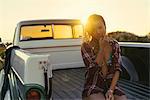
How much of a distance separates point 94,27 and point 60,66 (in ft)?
8.13

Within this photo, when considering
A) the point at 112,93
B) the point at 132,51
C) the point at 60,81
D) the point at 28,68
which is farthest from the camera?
the point at 132,51

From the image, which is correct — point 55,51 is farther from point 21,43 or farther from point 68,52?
point 21,43

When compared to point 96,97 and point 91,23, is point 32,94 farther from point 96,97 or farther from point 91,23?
point 91,23

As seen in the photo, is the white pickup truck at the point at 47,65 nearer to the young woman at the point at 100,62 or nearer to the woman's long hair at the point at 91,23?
the young woman at the point at 100,62

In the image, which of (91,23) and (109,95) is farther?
(91,23)

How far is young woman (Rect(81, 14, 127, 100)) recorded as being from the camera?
3.21m

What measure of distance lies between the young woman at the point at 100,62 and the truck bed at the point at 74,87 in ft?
1.48

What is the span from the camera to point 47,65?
2377 mm

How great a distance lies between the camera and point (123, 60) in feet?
17.5

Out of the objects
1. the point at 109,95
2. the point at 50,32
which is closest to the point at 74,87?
the point at 109,95

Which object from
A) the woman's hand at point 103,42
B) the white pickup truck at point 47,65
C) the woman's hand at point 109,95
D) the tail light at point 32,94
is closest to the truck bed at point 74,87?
the white pickup truck at point 47,65

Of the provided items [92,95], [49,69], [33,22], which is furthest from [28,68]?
[33,22]

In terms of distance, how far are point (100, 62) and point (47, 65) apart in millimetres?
960

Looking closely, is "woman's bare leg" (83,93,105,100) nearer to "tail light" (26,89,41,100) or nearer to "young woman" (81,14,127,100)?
"young woman" (81,14,127,100)
